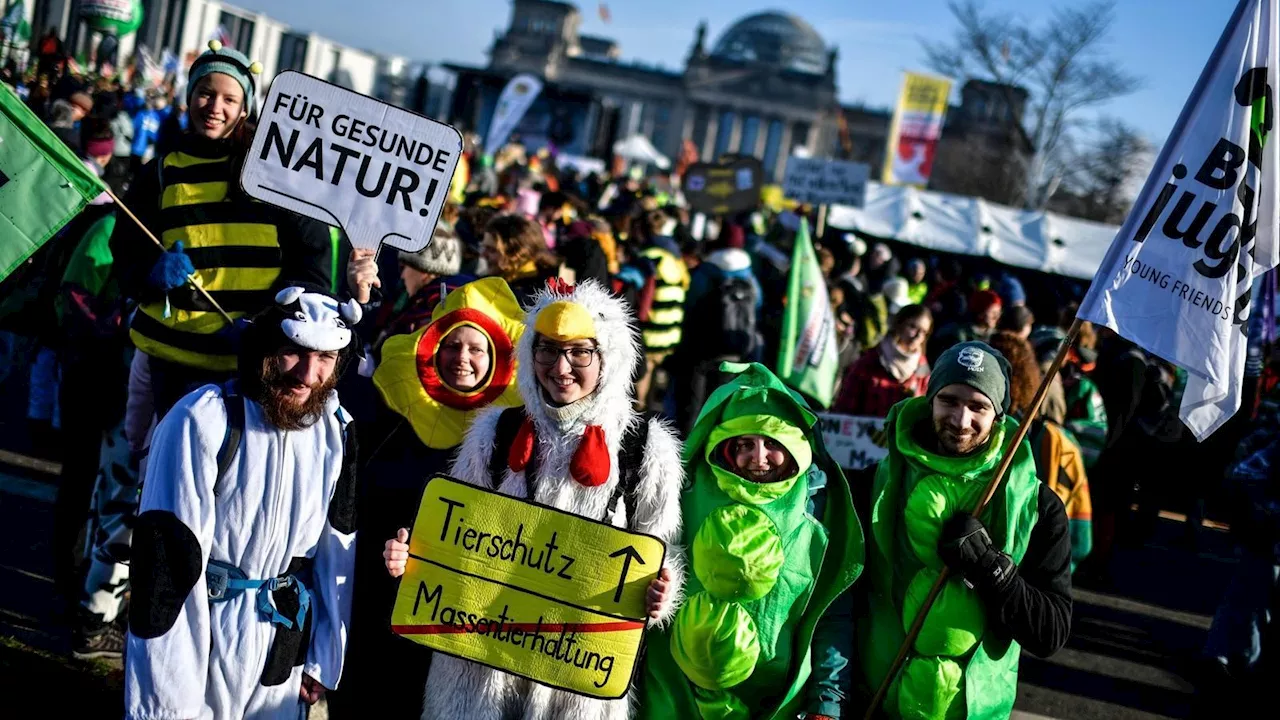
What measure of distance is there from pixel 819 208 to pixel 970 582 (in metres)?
10.4

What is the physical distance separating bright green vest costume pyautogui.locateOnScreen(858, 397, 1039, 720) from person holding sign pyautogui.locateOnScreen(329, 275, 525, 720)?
1.09 metres

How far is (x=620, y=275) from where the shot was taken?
7996 millimetres

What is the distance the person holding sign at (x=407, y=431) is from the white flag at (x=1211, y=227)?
1.65m

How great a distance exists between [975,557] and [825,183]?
11316mm

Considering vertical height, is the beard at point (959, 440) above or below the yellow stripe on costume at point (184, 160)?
below

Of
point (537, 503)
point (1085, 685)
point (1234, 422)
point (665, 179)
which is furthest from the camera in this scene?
point (665, 179)

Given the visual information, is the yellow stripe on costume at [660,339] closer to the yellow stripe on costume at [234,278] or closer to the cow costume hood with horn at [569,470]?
the yellow stripe on costume at [234,278]

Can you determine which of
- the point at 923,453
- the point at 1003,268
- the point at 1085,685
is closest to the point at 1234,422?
the point at 1085,685

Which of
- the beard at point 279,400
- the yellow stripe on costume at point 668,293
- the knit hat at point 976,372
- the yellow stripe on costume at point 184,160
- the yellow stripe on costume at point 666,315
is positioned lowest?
the yellow stripe on costume at point 666,315

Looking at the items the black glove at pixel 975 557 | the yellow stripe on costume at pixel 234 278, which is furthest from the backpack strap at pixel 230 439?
the black glove at pixel 975 557

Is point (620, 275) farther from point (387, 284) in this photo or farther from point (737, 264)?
point (387, 284)

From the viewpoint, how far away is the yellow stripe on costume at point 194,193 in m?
3.75

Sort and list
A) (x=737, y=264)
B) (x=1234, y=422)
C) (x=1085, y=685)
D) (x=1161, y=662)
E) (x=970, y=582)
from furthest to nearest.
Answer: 1. (x=1234, y=422)
2. (x=737, y=264)
3. (x=1161, y=662)
4. (x=1085, y=685)
5. (x=970, y=582)

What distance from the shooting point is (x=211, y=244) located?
3.74 meters
